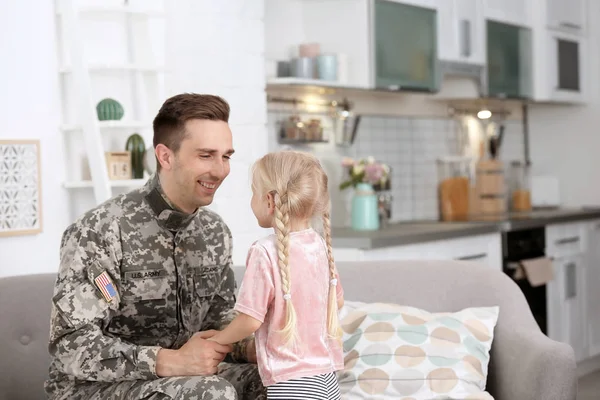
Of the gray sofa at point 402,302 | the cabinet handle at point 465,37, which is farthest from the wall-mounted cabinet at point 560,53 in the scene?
the gray sofa at point 402,302

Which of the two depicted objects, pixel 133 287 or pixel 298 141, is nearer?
pixel 133 287

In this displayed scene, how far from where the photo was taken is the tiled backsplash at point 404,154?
4953 mm

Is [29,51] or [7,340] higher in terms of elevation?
[29,51]

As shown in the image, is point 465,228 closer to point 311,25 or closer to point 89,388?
point 311,25

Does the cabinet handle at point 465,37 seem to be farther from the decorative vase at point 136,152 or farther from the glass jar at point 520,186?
the decorative vase at point 136,152

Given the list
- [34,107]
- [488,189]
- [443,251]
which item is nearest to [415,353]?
[34,107]

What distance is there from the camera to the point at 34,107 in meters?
3.41

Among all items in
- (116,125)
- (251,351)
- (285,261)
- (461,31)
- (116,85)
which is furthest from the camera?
(461,31)

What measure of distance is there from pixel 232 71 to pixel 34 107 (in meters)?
0.86

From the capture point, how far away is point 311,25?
15.8 ft

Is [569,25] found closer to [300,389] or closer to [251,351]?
[251,351]

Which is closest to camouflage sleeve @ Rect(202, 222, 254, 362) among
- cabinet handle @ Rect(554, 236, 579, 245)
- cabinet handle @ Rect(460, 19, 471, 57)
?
cabinet handle @ Rect(460, 19, 471, 57)

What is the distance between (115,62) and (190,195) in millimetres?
1463

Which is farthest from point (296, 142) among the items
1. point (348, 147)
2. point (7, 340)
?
point (7, 340)
